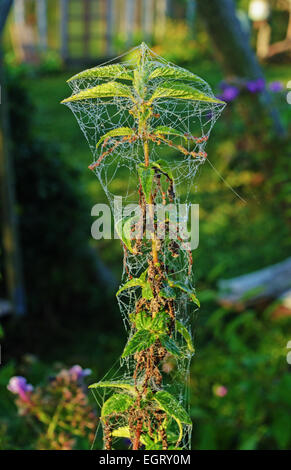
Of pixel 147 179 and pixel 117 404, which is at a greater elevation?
pixel 147 179

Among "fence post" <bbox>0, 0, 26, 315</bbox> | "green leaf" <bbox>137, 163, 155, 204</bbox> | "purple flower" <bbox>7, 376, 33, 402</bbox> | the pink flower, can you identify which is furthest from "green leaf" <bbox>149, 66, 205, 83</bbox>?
"fence post" <bbox>0, 0, 26, 315</bbox>

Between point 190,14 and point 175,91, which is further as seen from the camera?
point 190,14

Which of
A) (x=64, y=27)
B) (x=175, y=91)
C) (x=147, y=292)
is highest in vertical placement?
(x=64, y=27)

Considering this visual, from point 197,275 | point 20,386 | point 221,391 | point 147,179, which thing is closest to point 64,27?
point 197,275

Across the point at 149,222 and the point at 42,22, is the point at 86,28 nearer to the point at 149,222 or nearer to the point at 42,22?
the point at 42,22

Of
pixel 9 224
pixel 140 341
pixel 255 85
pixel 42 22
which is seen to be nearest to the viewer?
pixel 140 341

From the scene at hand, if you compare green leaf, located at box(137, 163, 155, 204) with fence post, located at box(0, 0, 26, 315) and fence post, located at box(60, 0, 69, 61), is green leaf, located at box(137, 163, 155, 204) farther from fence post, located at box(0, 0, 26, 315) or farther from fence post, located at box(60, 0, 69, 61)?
fence post, located at box(60, 0, 69, 61)
